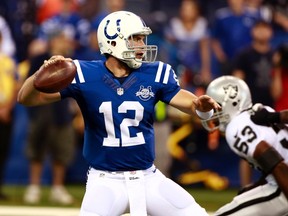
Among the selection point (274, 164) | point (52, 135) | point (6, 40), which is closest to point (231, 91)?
point (274, 164)

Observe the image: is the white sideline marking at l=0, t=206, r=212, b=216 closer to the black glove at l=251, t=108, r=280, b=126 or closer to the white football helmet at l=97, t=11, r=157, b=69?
the black glove at l=251, t=108, r=280, b=126

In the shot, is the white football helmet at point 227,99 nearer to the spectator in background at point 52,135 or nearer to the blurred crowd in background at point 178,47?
the spectator in background at point 52,135

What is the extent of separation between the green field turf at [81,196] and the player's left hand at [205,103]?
10.3ft

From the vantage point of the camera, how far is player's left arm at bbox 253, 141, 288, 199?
188 inches

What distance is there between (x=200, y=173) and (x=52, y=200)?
1.61m

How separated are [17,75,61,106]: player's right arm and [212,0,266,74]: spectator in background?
4499mm

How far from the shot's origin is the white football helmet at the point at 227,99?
205 inches

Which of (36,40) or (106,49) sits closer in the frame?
(106,49)

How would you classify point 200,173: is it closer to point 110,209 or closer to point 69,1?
point 69,1

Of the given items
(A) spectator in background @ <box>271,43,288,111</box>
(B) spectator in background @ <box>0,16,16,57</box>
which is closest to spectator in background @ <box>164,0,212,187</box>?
(A) spectator in background @ <box>271,43,288,111</box>

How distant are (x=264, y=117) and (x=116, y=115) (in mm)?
993

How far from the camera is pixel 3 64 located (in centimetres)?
820

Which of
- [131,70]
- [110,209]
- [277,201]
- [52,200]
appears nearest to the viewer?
[110,209]

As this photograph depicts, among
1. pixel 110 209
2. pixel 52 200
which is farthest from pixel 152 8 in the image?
pixel 110 209
